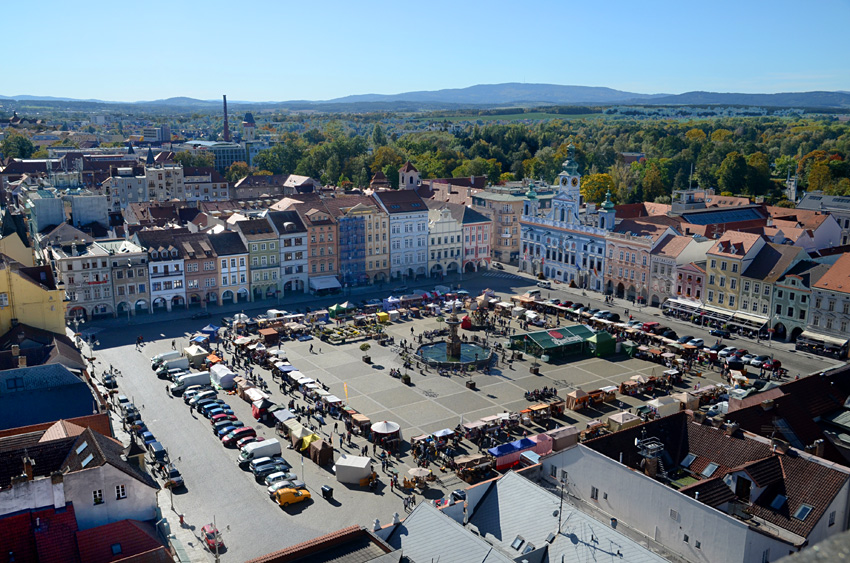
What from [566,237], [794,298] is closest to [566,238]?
[566,237]

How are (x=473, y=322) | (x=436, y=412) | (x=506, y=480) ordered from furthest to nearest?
1. (x=473, y=322)
2. (x=436, y=412)
3. (x=506, y=480)

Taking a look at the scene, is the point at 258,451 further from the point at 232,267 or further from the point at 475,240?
the point at 475,240

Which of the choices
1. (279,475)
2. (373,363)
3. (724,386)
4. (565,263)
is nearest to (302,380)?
(373,363)

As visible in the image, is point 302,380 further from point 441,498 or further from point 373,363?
point 441,498

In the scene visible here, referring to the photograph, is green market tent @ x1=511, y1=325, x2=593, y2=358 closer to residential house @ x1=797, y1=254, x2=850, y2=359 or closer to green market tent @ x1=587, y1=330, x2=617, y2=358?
green market tent @ x1=587, y1=330, x2=617, y2=358

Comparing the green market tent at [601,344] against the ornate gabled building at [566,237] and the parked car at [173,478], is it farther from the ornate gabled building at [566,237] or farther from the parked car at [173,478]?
the parked car at [173,478]

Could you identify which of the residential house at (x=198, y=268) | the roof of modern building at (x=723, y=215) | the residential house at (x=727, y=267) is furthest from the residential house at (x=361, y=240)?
the residential house at (x=727, y=267)

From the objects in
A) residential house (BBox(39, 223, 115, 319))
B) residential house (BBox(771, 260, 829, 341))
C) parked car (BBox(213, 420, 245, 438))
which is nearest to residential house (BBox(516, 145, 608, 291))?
residential house (BBox(771, 260, 829, 341))

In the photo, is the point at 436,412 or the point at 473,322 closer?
the point at 436,412
